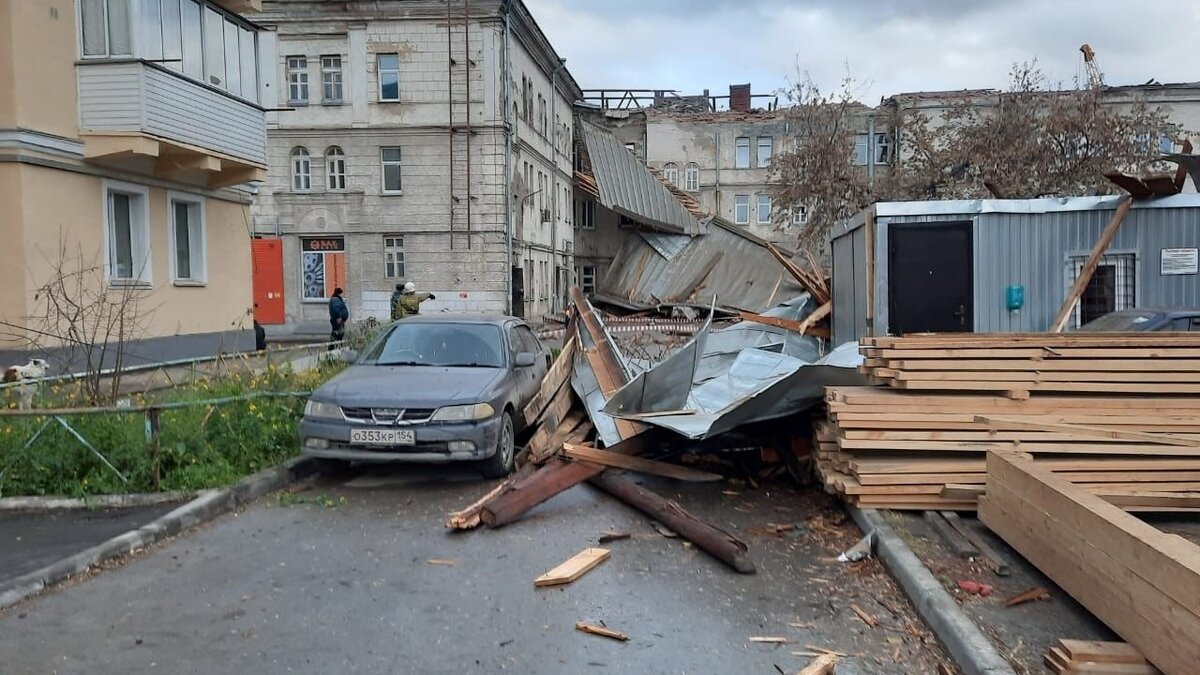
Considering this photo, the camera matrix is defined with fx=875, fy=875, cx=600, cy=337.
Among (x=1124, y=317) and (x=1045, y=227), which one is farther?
(x=1045, y=227)

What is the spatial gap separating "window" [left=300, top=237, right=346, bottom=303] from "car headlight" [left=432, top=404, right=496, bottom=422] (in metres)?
24.2

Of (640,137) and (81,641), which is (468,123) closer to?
(640,137)

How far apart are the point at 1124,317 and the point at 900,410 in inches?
207

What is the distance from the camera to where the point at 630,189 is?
3734 cm

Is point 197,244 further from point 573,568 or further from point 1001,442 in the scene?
point 1001,442

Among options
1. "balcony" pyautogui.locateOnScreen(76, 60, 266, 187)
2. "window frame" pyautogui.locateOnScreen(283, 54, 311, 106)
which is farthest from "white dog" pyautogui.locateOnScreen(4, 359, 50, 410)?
"window frame" pyautogui.locateOnScreen(283, 54, 311, 106)

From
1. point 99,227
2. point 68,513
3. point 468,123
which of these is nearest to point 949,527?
point 68,513

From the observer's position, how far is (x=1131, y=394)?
6688mm

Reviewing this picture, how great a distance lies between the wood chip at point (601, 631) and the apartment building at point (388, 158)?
25433mm

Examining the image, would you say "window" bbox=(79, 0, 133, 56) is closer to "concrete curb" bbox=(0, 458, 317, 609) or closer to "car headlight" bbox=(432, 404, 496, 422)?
"concrete curb" bbox=(0, 458, 317, 609)

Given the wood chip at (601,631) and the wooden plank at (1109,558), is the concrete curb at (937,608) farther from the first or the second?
the wood chip at (601,631)

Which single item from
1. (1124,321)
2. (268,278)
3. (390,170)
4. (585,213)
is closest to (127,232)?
(1124,321)

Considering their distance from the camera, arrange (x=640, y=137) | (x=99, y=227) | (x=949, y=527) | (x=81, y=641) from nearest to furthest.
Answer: (x=81, y=641), (x=949, y=527), (x=99, y=227), (x=640, y=137)

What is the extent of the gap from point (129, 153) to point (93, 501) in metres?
8.06
